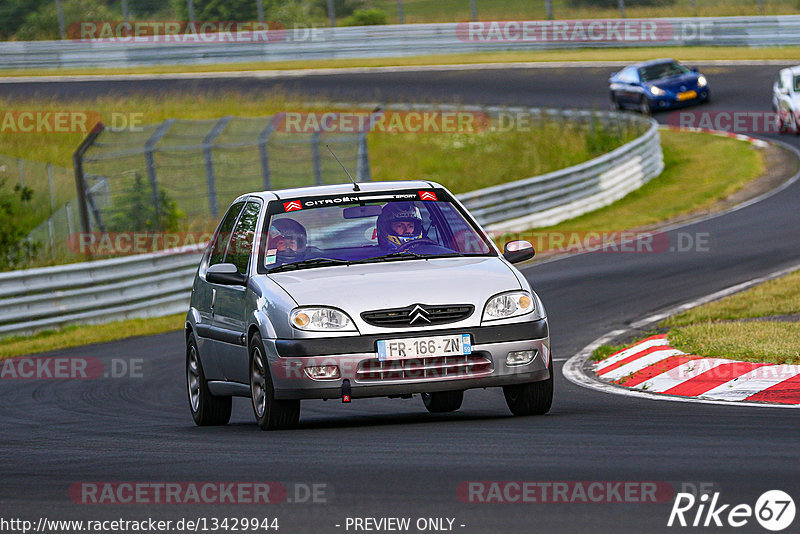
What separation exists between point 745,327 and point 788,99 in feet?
61.6

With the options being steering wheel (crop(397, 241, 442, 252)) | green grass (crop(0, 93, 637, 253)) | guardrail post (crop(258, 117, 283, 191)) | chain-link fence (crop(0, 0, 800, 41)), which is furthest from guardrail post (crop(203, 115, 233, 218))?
chain-link fence (crop(0, 0, 800, 41))

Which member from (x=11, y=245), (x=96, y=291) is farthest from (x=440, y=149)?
(x=96, y=291)

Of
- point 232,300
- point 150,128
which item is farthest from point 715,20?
point 232,300

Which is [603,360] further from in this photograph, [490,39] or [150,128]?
[490,39]

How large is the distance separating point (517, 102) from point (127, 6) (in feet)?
48.4

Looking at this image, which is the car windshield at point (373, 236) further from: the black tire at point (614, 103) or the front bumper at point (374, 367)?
the black tire at point (614, 103)

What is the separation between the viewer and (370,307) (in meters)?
7.68

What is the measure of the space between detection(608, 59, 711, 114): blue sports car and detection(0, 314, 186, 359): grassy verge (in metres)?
19.9

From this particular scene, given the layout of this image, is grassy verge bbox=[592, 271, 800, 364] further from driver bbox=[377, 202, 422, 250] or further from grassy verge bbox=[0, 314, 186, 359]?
grassy verge bbox=[0, 314, 186, 359]

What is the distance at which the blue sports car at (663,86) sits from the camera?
3512cm

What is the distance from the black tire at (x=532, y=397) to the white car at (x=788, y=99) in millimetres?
21531

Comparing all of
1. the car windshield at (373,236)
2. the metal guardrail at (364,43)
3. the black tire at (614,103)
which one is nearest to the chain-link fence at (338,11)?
the metal guardrail at (364,43)

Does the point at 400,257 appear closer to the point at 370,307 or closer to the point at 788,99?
the point at 370,307

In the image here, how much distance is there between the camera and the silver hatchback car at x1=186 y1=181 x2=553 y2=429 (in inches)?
302
